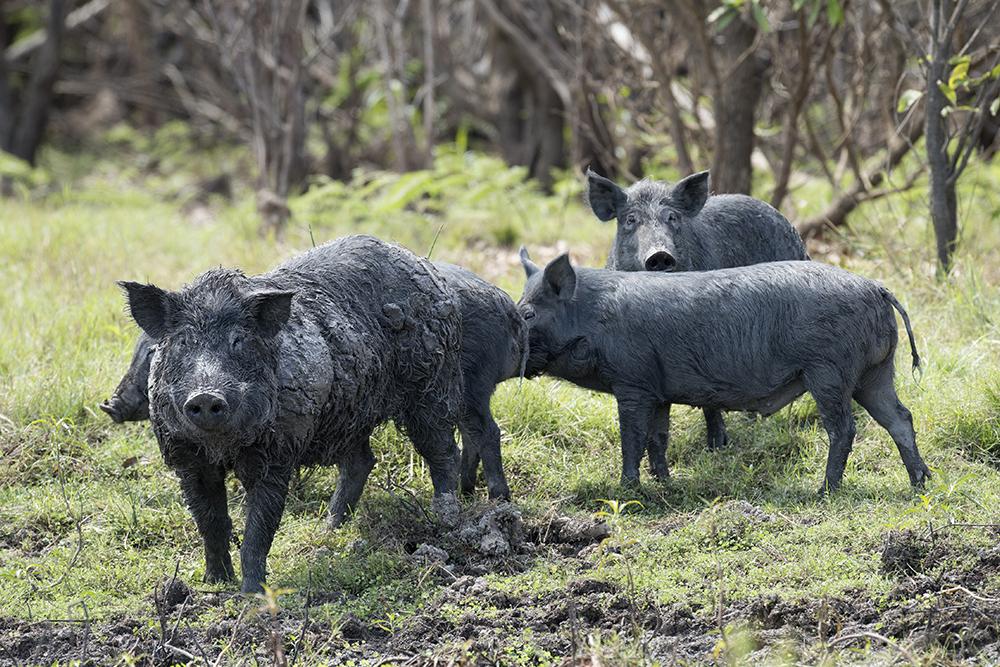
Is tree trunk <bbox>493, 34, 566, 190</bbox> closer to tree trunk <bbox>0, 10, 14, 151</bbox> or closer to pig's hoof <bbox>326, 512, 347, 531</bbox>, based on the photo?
tree trunk <bbox>0, 10, 14, 151</bbox>

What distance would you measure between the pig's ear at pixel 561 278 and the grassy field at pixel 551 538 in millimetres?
857

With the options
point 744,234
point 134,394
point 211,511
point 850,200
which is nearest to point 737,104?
point 850,200

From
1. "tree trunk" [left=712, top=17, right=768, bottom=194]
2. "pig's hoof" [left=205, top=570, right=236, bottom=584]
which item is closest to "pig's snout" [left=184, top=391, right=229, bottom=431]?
"pig's hoof" [left=205, top=570, right=236, bottom=584]

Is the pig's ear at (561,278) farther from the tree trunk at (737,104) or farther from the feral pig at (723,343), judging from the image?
the tree trunk at (737,104)

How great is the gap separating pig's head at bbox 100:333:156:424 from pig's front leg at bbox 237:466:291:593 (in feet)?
3.36

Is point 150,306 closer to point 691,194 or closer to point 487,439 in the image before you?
point 487,439

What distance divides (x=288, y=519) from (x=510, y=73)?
28.2 ft

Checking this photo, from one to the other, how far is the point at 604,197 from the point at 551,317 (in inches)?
42.7

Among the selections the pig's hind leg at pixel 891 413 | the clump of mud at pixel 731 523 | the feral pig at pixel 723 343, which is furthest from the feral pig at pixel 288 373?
the pig's hind leg at pixel 891 413

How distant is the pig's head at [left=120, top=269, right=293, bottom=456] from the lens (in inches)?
177

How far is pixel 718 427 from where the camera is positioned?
21.3 ft

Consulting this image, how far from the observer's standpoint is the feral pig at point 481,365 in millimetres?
5785

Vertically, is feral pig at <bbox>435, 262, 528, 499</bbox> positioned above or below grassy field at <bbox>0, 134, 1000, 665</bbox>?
above

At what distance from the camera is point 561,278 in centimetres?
596
